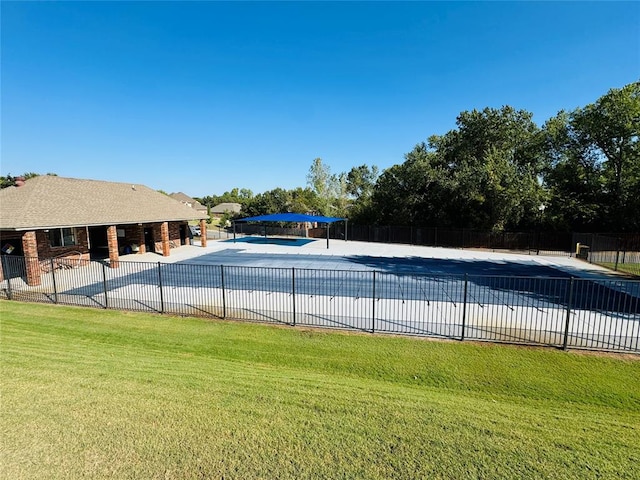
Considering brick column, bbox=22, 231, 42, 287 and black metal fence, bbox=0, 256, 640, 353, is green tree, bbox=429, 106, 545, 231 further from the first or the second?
brick column, bbox=22, 231, 42, 287

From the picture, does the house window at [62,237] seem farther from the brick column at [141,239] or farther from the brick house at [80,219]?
the brick column at [141,239]

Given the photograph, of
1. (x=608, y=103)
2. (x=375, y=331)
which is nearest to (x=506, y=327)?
(x=375, y=331)

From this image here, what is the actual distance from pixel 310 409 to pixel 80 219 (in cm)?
1715

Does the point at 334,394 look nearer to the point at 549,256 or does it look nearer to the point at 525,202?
the point at 549,256

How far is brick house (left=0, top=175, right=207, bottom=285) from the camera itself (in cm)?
1415

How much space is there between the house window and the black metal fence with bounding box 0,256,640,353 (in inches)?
60.1

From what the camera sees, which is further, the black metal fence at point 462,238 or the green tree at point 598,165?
the black metal fence at point 462,238

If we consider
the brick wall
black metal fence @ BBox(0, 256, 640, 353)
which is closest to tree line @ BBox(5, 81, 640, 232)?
black metal fence @ BBox(0, 256, 640, 353)

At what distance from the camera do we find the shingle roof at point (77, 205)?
14514mm

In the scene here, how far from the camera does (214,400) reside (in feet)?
15.5

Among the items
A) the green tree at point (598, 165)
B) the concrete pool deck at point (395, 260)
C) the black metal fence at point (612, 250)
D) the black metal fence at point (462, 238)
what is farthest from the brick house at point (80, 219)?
the green tree at point (598, 165)

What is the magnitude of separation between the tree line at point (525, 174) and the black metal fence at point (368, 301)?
14.8 m

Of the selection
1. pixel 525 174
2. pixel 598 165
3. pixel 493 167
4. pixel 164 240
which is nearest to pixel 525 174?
pixel 525 174

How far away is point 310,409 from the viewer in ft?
14.9
